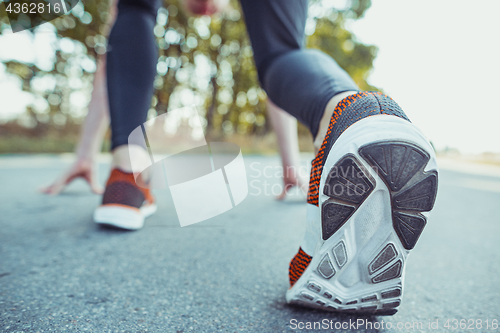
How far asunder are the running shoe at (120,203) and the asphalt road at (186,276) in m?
0.04

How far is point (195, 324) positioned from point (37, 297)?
1.02 feet

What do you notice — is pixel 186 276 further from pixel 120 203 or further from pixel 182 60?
pixel 182 60

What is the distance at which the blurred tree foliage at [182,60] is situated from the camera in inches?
421

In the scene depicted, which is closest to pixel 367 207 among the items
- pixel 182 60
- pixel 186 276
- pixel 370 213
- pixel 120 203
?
pixel 370 213

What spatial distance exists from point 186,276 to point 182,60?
13728 millimetres

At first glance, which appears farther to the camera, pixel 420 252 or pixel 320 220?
pixel 420 252

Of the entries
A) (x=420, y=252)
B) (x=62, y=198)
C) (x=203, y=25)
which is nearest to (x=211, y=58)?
(x=203, y=25)

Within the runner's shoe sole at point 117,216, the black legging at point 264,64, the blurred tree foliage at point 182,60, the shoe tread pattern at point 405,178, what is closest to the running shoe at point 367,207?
the shoe tread pattern at point 405,178

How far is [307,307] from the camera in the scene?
597 millimetres

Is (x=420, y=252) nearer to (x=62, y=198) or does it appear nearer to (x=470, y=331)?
(x=470, y=331)

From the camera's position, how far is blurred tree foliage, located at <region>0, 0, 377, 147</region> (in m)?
10.7

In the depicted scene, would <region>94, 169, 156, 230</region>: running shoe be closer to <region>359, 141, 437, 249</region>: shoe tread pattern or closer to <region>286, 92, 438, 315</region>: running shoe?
<region>286, 92, 438, 315</region>: running shoe

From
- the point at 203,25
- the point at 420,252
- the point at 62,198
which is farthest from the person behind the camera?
the point at 203,25

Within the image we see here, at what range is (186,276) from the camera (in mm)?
746
